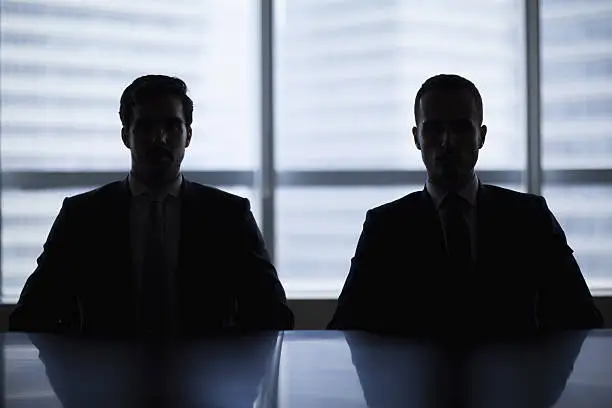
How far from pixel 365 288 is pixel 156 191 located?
651mm

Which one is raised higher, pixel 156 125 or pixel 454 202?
pixel 156 125

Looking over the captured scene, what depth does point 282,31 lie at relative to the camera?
3180mm

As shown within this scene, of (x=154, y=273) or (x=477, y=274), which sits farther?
(x=154, y=273)

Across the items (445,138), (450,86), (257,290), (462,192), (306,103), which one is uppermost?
(306,103)

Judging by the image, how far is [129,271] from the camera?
1.74 metres

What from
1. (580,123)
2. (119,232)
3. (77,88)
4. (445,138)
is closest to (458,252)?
(445,138)

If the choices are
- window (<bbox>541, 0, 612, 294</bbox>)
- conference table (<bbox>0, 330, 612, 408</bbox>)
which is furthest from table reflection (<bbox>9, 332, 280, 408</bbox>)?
window (<bbox>541, 0, 612, 294</bbox>)

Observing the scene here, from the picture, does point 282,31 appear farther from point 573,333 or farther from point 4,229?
point 573,333

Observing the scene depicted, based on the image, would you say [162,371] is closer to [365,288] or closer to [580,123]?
[365,288]

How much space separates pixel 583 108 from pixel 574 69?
190 millimetres

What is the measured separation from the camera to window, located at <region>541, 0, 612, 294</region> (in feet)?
Answer: 10.5

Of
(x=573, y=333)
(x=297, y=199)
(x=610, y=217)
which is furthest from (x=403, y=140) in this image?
(x=573, y=333)

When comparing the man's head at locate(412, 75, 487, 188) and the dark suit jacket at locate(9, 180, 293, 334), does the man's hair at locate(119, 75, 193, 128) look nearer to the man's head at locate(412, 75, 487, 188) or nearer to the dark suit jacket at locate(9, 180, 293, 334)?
the dark suit jacket at locate(9, 180, 293, 334)

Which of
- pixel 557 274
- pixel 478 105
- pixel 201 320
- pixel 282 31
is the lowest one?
pixel 201 320
